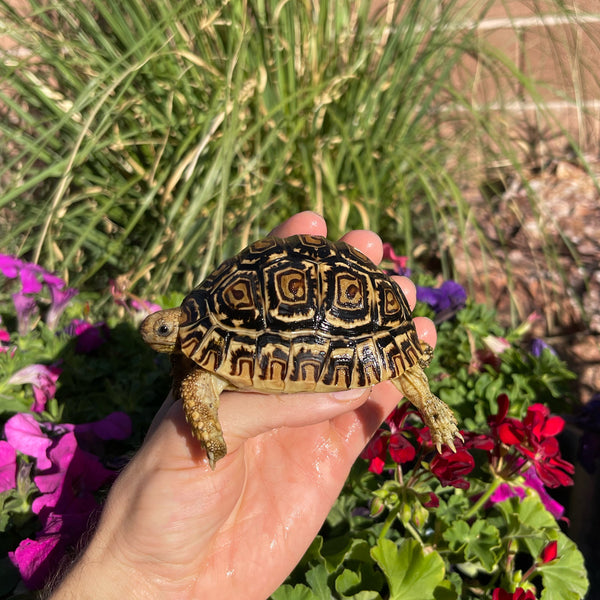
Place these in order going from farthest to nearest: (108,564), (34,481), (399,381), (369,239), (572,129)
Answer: (572,129), (369,239), (399,381), (34,481), (108,564)

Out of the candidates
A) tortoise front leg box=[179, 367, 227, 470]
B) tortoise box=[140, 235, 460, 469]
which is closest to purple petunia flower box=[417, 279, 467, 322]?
tortoise box=[140, 235, 460, 469]

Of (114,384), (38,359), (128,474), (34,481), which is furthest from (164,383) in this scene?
(128,474)

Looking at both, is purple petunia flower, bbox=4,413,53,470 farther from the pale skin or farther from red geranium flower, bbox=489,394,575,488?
red geranium flower, bbox=489,394,575,488

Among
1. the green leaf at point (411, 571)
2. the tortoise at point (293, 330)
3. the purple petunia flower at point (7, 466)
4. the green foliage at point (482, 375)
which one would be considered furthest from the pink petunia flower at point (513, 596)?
the purple petunia flower at point (7, 466)

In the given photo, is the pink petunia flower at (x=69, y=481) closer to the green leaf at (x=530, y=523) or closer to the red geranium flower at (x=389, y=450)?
the red geranium flower at (x=389, y=450)

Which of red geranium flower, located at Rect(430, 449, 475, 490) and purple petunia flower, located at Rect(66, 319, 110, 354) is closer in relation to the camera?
red geranium flower, located at Rect(430, 449, 475, 490)

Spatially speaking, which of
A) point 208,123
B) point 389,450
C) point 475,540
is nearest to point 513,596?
point 475,540

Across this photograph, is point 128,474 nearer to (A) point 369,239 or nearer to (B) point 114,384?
(B) point 114,384

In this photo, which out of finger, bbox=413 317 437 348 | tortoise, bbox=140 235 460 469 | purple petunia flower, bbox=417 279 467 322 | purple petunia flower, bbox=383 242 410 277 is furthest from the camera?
purple petunia flower, bbox=383 242 410 277
